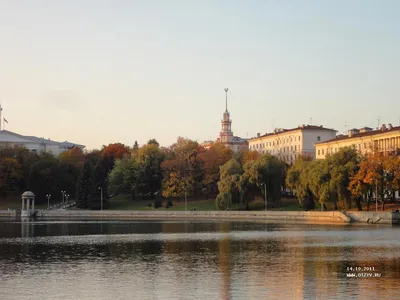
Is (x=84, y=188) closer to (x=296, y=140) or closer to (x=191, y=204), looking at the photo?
(x=191, y=204)

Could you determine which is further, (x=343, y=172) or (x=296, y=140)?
(x=296, y=140)

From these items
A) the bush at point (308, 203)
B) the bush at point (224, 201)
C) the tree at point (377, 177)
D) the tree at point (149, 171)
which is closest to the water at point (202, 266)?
the tree at point (377, 177)

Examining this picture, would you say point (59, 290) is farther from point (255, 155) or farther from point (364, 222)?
point (255, 155)

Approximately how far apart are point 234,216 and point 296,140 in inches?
2175

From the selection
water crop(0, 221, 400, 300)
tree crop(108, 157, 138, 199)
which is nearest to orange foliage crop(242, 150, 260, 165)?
tree crop(108, 157, 138, 199)

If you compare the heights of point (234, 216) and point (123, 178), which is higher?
point (123, 178)

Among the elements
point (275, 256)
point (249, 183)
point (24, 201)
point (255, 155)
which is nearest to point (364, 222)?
point (249, 183)

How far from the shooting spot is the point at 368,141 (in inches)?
5256

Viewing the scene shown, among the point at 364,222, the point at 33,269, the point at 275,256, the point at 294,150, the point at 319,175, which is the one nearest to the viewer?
the point at 33,269

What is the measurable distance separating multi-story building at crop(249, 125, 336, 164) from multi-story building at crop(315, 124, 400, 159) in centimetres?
701

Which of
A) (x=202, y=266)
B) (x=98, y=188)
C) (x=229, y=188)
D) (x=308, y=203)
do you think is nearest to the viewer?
(x=202, y=266)

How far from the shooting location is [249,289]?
36719mm

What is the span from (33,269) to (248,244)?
70.8ft

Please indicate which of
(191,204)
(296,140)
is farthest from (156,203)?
(296,140)
